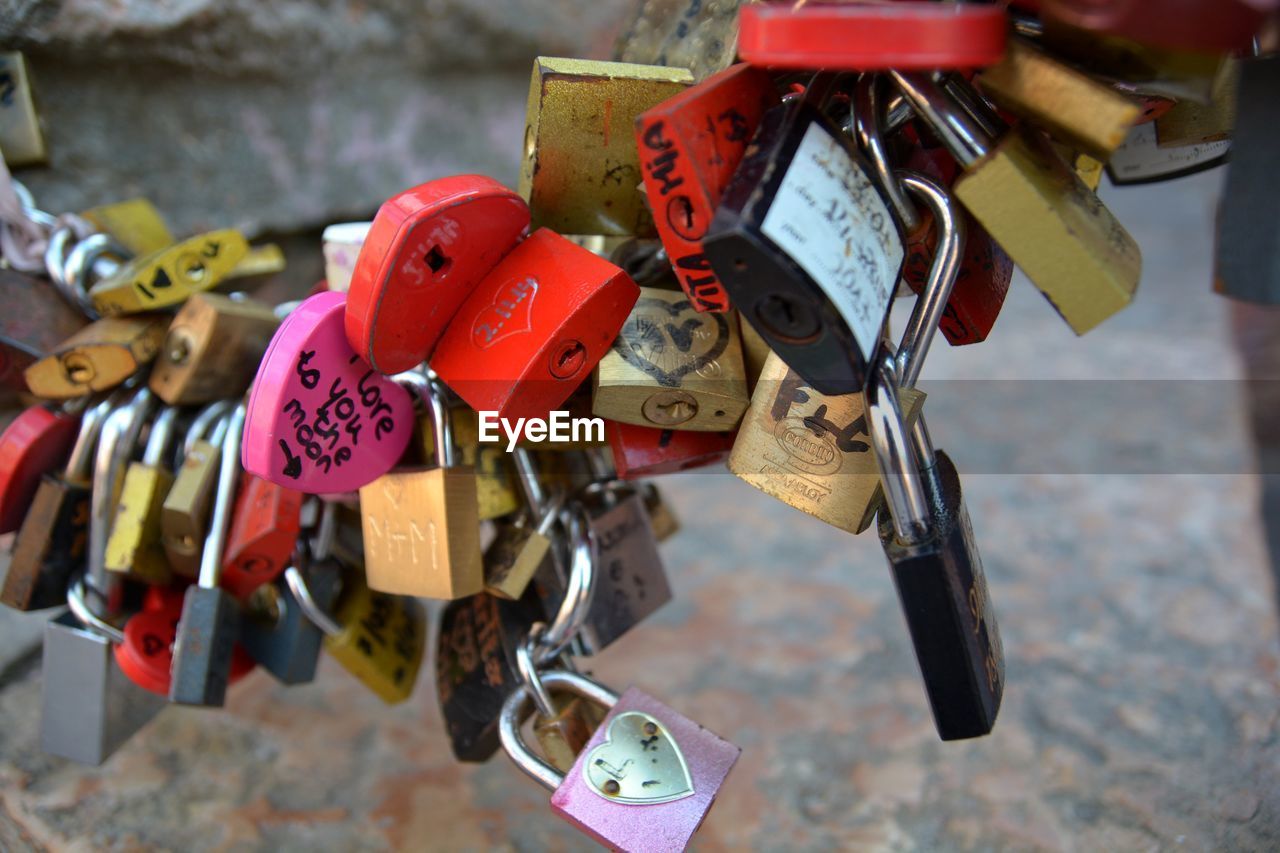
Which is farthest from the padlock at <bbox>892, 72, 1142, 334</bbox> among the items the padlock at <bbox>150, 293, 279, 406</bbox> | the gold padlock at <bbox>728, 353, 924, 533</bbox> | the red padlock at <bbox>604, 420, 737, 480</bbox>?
the padlock at <bbox>150, 293, 279, 406</bbox>

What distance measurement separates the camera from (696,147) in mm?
508

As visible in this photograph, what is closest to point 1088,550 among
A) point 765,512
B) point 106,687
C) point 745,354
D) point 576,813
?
point 765,512

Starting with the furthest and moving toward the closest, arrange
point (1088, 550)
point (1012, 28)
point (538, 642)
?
point (1088, 550) < point (538, 642) < point (1012, 28)

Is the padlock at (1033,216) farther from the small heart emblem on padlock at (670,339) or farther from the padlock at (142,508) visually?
the padlock at (142,508)

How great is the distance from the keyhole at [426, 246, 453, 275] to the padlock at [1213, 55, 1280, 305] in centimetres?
45

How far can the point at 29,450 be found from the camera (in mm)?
835

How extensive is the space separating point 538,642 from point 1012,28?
0.53 m

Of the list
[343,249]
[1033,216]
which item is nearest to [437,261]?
[343,249]

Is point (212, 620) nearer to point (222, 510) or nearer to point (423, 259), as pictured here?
point (222, 510)

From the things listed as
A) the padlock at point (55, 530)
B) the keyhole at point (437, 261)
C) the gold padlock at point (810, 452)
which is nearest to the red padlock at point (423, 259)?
the keyhole at point (437, 261)

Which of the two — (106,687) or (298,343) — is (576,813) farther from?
(106,687)

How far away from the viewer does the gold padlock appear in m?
0.64

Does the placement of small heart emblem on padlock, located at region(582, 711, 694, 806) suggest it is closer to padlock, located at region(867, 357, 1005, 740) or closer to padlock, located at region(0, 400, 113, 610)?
padlock, located at region(867, 357, 1005, 740)

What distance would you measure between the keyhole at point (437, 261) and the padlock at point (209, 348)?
258 mm
